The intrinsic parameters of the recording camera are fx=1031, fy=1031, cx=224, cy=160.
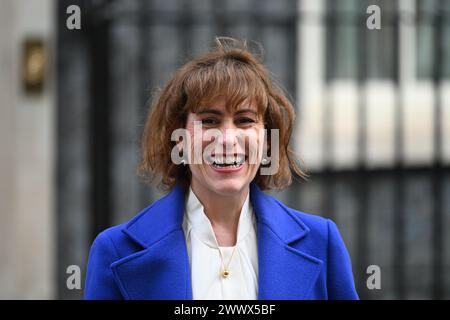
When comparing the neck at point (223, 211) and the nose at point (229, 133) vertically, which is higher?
the nose at point (229, 133)

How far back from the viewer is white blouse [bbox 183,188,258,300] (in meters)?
2.50

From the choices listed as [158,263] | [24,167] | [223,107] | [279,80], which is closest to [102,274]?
[158,263]

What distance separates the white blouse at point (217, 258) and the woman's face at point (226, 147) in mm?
96

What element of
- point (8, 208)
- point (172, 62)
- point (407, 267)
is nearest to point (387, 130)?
point (407, 267)

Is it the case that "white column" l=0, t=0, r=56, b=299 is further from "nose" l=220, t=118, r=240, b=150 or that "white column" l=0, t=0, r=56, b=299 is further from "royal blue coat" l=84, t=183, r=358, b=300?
"nose" l=220, t=118, r=240, b=150

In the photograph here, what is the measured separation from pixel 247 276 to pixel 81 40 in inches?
147

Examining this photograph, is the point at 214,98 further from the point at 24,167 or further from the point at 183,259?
the point at 24,167

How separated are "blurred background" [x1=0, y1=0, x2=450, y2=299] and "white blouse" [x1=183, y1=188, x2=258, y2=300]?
3.05 meters

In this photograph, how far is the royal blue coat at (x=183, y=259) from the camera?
98.7 inches

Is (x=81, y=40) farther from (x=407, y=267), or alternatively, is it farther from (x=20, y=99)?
(x=407, y=267)

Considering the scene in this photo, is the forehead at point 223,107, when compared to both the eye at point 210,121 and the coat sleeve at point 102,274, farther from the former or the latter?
the coat sleeve at point 102,274

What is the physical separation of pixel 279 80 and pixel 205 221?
125 inches

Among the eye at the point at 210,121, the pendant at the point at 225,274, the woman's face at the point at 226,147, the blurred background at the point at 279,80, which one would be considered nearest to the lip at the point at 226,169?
the woman's face at the point at 226,147
